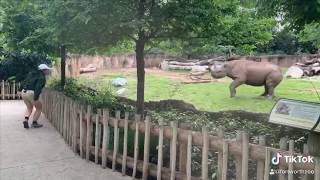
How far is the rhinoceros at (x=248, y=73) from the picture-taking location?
673 inches

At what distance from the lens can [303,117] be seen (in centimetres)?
403

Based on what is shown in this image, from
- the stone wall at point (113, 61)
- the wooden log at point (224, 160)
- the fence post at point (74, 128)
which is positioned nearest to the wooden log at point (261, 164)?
the wooden log at point (224, 160)

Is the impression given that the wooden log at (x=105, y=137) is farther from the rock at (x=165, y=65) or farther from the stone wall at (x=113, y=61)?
the rock at (x=165, y=65)

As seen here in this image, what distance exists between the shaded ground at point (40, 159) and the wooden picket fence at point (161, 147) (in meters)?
0.22

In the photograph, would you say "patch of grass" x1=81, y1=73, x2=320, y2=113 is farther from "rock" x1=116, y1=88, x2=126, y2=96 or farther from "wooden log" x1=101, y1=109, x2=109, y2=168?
"wooden log" x1=101, y1=109, x2=109, y2=168

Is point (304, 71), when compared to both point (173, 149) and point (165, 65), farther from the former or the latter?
point (173, 149)

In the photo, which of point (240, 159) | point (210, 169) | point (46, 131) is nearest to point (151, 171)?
point (210, 169)

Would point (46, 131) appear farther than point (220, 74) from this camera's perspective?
No

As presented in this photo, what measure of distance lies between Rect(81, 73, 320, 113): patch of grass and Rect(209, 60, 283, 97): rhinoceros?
1.84 ft

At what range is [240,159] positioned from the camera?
15.2 feet

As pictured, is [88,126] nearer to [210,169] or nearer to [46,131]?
[210,169]

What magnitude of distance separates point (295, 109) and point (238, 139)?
733mm

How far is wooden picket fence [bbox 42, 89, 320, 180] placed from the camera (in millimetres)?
4383

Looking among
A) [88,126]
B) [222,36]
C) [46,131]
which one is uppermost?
[222,36]
